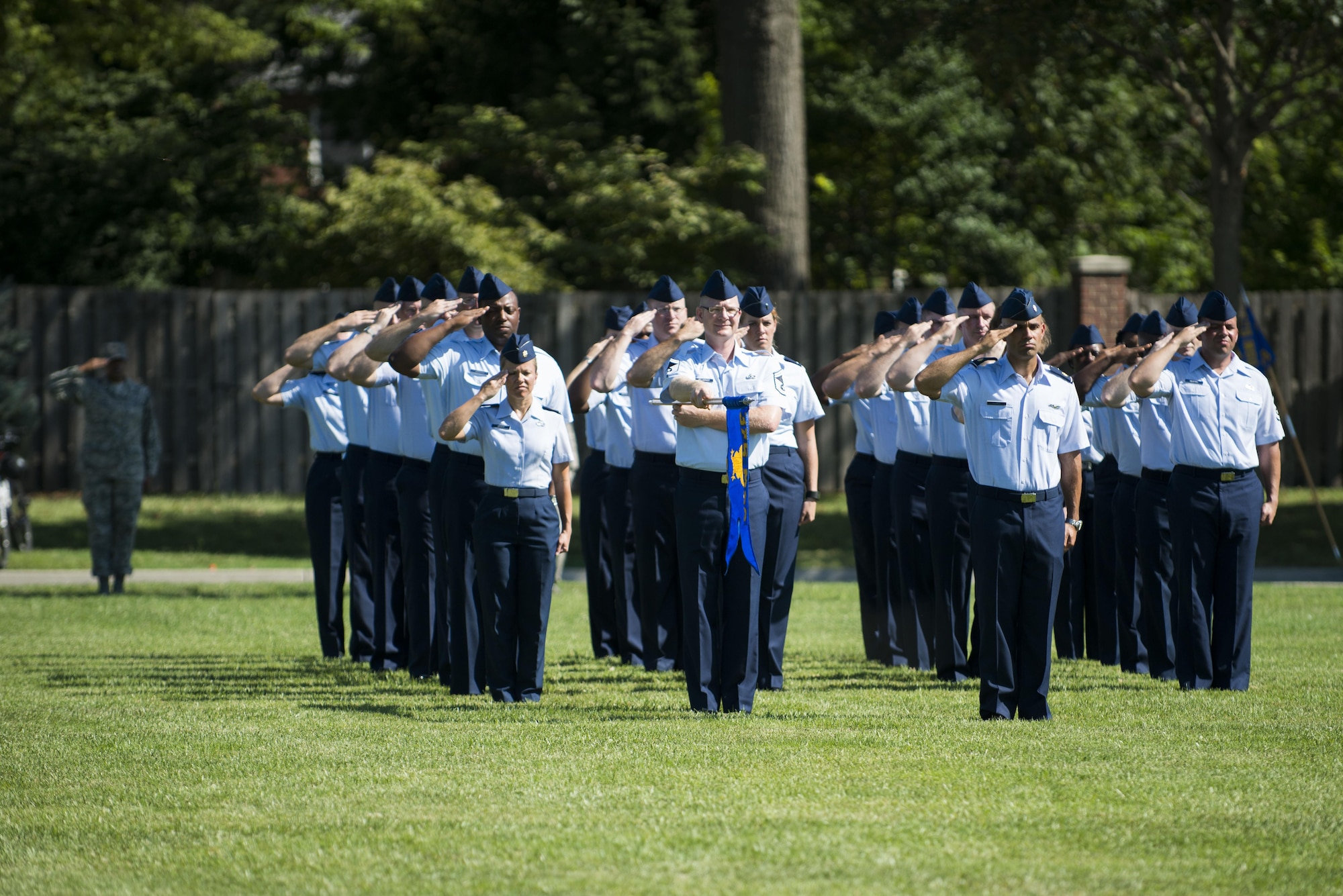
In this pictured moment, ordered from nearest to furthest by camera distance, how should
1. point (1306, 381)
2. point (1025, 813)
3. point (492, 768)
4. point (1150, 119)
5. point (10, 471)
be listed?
point (1025, 813) → point (492, 768) → point (10, 471) → point (1306, 381) → point (1150, 119)

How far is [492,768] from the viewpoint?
7105mm

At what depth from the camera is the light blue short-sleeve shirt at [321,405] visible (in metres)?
10.9

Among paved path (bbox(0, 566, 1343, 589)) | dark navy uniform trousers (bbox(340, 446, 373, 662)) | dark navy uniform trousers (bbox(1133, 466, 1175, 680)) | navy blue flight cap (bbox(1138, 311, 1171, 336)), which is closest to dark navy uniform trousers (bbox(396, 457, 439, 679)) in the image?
dark navy uniform trousers (bbox(340, 446, 373, 662))

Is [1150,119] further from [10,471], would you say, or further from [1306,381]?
[10,471]

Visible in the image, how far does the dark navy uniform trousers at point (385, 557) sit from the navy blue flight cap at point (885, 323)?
10.7 feet

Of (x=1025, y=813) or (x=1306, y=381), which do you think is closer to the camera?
(x=1025, y=813)

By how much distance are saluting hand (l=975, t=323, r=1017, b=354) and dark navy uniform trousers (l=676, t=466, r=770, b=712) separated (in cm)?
132

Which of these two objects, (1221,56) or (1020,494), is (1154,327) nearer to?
(1020,494)

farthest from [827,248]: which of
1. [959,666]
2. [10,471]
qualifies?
[959,666]

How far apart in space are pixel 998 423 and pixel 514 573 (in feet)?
8.85

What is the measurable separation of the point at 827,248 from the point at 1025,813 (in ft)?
74.1

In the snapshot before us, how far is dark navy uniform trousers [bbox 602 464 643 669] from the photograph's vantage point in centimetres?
1076

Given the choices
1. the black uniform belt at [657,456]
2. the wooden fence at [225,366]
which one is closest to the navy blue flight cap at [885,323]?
the black uniform belt at [657,456]

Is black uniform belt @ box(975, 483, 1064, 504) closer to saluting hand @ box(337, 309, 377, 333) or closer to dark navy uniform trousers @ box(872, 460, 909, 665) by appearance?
dark navy uniform trousers @ box(872, 460, 909, 665)
